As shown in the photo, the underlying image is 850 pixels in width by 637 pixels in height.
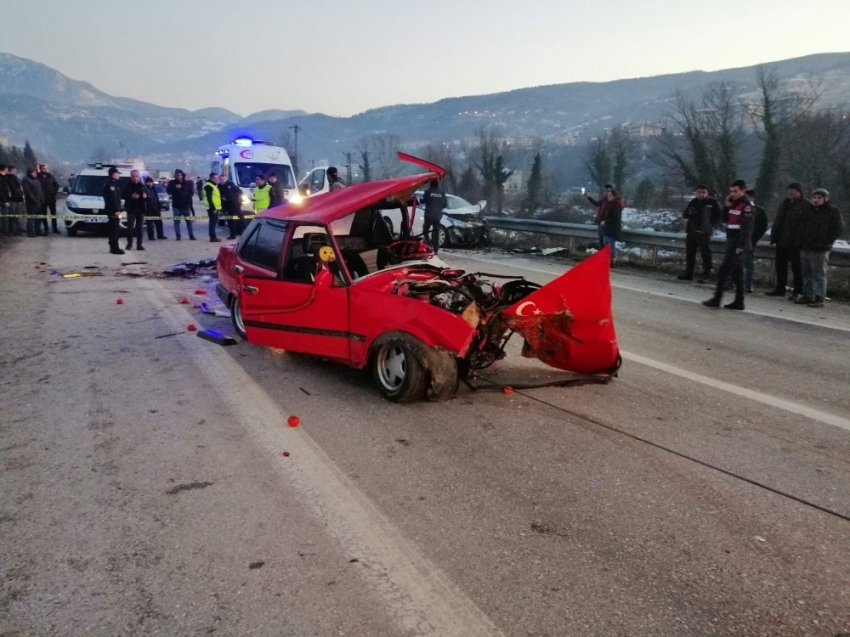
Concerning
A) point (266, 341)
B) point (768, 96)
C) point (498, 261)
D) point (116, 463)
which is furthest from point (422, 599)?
point (768, 96)

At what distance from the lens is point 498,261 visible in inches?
565

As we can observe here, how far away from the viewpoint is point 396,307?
15.4ft

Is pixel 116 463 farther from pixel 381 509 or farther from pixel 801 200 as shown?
pixel 801 200

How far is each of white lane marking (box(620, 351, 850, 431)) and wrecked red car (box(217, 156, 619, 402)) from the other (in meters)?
0.92

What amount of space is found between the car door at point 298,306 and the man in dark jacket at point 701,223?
27.3ft

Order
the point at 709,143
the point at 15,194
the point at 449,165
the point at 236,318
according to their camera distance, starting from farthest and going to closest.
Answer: the point at 449,165
the point at 709,143
the point at 15,194
the point at 236,318

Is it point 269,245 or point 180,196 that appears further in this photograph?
point 180,196

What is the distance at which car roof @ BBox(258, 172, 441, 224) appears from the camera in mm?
5449

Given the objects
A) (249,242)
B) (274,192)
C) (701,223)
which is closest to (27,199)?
(274,192)

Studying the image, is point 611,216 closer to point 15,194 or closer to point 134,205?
point 134,205

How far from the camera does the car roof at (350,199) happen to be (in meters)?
5.45

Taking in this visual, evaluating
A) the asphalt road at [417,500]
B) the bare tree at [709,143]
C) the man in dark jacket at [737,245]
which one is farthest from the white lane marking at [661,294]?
the bare tree at [709,143]

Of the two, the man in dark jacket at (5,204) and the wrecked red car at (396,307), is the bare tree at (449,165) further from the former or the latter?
the wrecked red car at (396,307)

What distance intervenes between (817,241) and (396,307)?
7.77m
